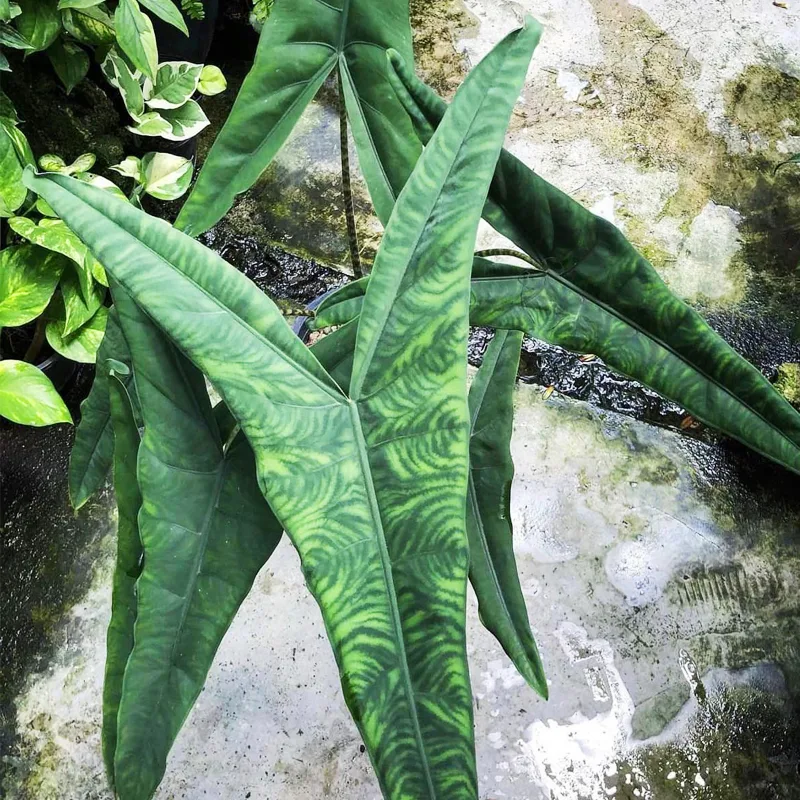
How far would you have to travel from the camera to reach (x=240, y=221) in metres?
1.87

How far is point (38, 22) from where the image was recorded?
1.27 metres

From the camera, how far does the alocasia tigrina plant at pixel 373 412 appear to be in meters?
0.44

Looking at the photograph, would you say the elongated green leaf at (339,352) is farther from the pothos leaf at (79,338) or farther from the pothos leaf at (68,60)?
the pothos leaf at (68,60)

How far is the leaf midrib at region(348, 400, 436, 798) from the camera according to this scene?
1.38 feet

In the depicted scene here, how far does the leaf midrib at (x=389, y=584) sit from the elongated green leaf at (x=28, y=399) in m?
0.81

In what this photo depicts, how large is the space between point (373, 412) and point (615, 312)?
0.97 feet

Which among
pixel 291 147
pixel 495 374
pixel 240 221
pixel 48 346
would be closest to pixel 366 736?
pixel 495 374

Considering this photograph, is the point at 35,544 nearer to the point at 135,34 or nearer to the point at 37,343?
the point at 37,343

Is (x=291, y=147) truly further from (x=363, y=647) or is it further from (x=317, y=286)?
(x=363, y=647)

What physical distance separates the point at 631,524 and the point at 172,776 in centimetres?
99

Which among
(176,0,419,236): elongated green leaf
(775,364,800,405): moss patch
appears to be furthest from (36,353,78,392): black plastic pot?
(775,364,800,405): moss patch

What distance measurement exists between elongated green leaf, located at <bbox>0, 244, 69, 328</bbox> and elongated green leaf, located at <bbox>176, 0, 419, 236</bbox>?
0.60 m

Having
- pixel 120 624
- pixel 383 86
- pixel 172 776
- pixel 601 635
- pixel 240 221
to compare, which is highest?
pixel 383 86

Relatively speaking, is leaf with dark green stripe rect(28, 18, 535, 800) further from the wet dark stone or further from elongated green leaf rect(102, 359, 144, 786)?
the wet dark stone
